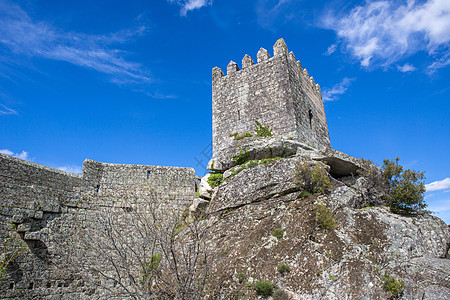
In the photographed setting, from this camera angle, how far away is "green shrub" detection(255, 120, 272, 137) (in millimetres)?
15453

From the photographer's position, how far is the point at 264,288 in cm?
849

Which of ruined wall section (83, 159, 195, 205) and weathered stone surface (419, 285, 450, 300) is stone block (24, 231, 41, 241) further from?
weathered stone surface (419, 285, 450, 300)

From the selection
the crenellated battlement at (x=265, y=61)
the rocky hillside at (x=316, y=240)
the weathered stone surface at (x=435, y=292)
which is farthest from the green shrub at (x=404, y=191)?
the crenellated battlement at (x=265, y=61)

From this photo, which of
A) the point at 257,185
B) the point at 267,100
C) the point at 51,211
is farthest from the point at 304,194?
the point at 51,211

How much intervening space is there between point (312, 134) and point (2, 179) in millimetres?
13923

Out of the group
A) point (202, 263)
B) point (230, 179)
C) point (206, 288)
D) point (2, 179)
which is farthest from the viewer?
point (230, 179)

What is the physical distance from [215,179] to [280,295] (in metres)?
7.09

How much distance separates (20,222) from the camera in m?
11.4

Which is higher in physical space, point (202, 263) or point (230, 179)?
point (230, 179)

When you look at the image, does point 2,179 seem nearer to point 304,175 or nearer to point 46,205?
point 46,205

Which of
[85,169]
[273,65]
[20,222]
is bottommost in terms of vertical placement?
[20,222]

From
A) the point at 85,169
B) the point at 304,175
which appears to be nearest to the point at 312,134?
the point at 304,175

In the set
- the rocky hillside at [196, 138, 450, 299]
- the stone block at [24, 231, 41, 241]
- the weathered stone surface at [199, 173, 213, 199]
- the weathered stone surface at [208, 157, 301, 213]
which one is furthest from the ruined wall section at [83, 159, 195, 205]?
the stone block at [24, 231, 41, 241]

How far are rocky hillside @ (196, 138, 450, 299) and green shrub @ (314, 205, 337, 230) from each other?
0.10 feet
